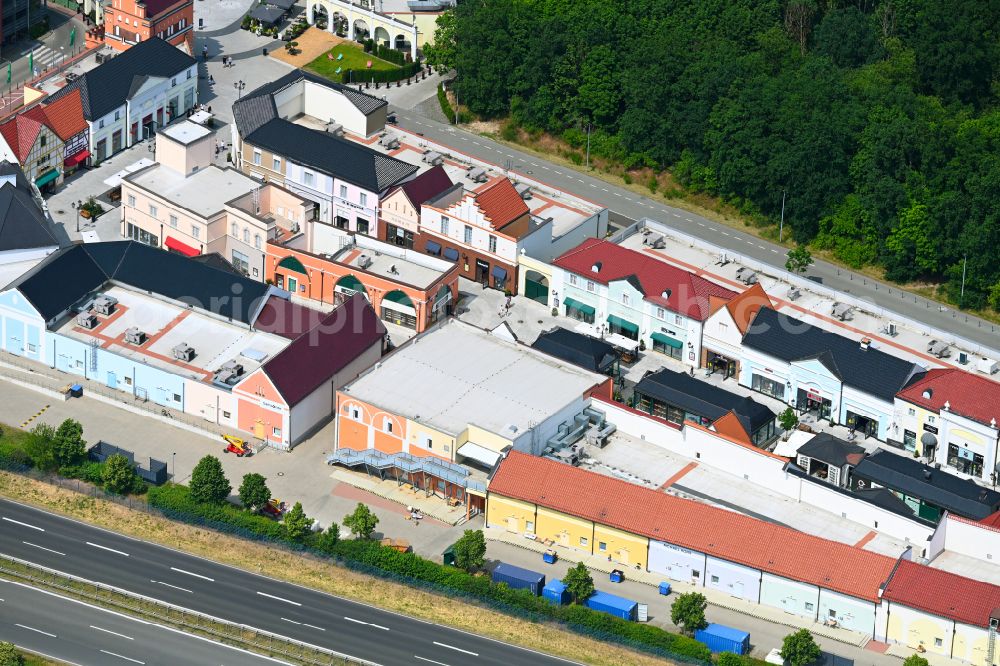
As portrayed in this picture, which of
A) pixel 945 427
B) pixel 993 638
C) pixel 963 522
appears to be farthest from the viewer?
pixel 945 427

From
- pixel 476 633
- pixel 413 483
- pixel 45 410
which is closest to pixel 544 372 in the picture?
pixel 413 483

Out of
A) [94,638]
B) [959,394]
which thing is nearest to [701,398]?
[959,394]

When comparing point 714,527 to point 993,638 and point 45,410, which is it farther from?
point 45,410

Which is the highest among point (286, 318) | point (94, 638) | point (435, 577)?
point (286, 318)

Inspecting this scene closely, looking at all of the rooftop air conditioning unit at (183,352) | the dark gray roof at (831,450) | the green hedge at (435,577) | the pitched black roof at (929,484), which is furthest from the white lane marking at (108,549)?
the pitched black roof at (929,484)

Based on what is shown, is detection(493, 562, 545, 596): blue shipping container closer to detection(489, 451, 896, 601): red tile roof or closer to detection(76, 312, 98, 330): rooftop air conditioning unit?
detection(489, 451, 896, 601): red tile roof

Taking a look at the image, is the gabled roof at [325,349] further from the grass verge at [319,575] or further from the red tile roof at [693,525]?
the red tile roof at [693,525]

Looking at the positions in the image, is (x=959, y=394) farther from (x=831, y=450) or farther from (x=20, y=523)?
(x=20, y=523)
